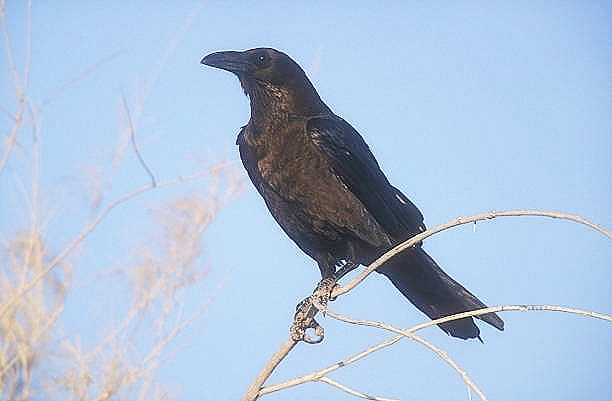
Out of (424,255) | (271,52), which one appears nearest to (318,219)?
(424,255)

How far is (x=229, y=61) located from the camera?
2959 mm

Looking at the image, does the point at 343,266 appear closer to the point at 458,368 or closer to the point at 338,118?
the point at 338,118

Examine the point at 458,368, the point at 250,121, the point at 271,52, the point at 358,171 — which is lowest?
the point at 458,368

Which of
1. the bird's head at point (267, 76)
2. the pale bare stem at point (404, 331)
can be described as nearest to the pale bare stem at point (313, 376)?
the pale bare stem at point (404, 331)

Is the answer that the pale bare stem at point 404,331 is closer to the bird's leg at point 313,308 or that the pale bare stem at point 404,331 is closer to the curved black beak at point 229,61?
the bird's leg at point 313,308

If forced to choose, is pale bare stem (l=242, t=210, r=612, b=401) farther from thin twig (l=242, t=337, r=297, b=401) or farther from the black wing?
the black wing

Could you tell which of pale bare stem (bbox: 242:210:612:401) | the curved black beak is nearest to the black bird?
the curved black beak

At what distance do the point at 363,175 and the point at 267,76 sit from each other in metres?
0.52

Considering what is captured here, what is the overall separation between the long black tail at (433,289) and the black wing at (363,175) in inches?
4.2

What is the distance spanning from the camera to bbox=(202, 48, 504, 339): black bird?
285 cm

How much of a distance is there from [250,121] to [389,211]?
63cm

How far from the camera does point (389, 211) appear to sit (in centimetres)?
301

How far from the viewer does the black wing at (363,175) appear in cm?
288

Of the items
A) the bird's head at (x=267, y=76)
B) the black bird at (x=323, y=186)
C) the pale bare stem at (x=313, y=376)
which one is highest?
the bird's head at (x=267, y=76)
